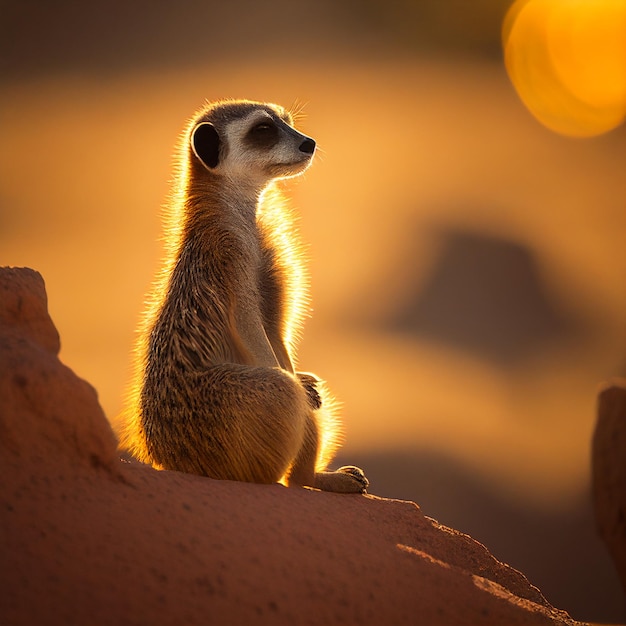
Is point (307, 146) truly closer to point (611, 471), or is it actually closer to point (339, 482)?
point (339, 482)

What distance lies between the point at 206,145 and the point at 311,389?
70.8 inches

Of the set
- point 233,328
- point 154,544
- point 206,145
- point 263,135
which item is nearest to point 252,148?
point 263,135

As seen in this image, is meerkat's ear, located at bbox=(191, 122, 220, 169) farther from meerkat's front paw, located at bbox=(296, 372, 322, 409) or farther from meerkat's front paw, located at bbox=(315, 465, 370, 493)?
meerkat's front paw, located at bbox=(315, 465, 370, 493)

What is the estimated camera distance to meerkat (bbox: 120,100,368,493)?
4.45 m

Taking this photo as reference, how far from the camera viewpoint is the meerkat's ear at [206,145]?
5.67 m

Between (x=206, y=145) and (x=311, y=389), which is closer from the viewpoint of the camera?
(x=311, y=389)

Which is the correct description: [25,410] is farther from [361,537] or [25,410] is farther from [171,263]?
[171,263]

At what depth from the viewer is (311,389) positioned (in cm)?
524

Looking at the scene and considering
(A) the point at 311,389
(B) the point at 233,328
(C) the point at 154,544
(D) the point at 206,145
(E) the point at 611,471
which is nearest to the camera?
(C) the point at 154,544

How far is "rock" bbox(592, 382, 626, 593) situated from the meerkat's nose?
2541mm

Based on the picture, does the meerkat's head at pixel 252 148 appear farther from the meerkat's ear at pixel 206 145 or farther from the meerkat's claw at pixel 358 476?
the meerkat's claw at pixel 358 476

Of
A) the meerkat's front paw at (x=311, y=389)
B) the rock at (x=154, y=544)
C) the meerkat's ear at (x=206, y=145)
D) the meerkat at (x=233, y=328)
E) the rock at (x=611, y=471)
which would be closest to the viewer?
the rock at (x=154, y=544)

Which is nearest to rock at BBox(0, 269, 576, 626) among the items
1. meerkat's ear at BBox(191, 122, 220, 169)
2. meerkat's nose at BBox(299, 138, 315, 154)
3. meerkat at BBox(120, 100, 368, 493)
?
meerkat at BBox(120, 100, 368, 493)

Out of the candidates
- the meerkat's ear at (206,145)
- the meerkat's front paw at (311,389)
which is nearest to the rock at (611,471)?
the meerkat's front paw at (311,389)
